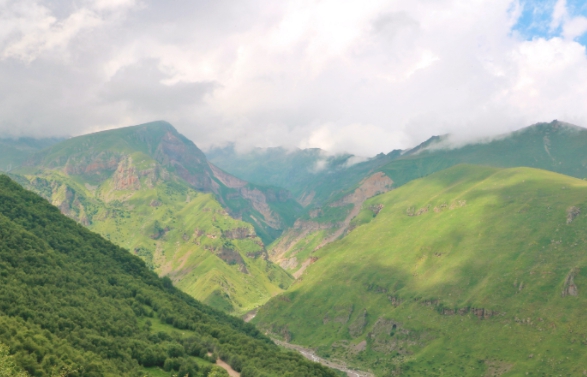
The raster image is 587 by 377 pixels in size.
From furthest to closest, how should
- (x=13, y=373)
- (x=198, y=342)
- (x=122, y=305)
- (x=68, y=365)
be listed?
1. (x=122, y=305)
2. (x=198, y=342)
3. (x=68, y=365)
4. (x=13, y=373)

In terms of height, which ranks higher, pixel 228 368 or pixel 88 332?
pixel 88 332

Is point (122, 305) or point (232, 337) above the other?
point (122, 305)

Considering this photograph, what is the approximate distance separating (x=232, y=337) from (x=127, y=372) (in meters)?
66.4

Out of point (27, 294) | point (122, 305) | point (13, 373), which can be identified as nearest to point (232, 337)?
point (122, 305)

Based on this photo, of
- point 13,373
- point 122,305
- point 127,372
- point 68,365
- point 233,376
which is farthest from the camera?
point 122,305

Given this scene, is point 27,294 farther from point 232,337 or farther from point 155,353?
point 232,337

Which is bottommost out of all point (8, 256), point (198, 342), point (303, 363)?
point (303, 363)

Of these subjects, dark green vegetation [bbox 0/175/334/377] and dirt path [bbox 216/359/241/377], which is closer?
dark green vegetation [bbox 0/175/334/377]

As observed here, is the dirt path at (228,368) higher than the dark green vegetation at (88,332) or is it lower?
lower

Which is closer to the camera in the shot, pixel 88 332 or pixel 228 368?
pixel 88 332

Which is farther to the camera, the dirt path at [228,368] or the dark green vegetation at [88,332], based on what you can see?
the dirt path at [228,368]

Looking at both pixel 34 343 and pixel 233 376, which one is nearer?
pixel 34 343

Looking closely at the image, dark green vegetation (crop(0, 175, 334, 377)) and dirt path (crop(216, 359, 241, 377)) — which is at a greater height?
dark green vegetation (crop(0, 175, 334, 377))

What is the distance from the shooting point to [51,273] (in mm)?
174875
